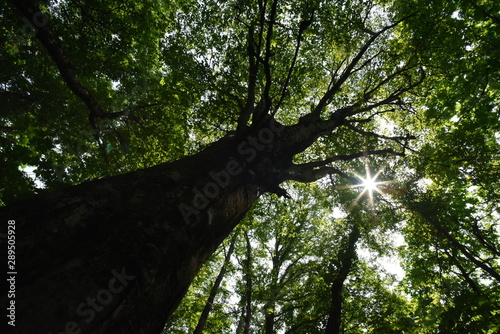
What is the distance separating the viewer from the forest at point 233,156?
1.58m

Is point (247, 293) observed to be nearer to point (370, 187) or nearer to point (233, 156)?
point (370, 187)

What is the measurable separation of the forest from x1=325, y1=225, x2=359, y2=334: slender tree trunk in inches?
2.5

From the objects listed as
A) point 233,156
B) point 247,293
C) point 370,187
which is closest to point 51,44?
point 233,156

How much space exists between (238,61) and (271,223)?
363 inches

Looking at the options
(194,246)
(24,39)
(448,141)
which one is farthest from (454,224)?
(24,39)

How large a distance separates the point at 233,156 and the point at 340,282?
914 centimetres

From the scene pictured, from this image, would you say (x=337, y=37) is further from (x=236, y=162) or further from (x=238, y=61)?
(x=236, y=162)

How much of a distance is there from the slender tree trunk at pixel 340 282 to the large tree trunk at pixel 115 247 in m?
8.52

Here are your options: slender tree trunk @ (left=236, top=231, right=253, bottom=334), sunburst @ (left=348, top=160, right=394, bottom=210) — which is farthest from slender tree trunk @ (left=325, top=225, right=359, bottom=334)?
slender tree trunk @ (left=236, top=231, right=253, bottom=334)

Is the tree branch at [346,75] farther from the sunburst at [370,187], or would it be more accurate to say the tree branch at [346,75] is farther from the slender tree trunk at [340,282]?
the slender tree trunk at [340,282]

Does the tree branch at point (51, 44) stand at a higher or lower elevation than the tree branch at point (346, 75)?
lower

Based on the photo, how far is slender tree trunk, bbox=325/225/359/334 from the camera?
887cm

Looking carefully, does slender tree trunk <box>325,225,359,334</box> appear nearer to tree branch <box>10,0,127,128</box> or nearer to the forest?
the forest

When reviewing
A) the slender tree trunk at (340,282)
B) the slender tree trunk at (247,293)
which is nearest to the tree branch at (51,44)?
the slender tree trunk at (247,293)
